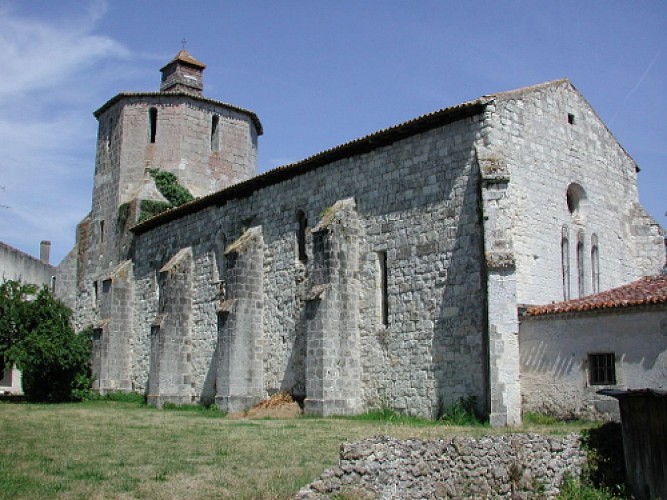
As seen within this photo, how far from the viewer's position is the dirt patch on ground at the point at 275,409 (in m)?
20.2

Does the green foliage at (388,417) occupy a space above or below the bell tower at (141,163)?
below

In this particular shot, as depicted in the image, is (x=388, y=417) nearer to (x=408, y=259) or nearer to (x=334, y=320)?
(x=334, y=320)

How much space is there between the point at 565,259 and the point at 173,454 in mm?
10832

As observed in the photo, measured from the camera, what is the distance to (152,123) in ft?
111

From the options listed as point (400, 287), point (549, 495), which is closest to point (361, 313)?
point (400, 287)

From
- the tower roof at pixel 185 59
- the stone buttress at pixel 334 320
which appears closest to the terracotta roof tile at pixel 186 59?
the tower roof at pixel 185 59

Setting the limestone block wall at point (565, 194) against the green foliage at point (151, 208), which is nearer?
the limestone block wall at point (565, 194)

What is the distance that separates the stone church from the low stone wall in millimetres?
3765

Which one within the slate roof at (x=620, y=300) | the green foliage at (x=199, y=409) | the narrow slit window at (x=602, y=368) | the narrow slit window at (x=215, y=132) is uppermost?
the narrow slit window at (x=215, y=132)

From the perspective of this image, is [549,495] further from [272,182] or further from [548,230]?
[272,182]

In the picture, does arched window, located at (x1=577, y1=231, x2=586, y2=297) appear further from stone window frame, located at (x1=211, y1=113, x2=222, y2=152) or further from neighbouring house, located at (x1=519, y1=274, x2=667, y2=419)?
stone window frame, located at (x1=211, y1=113, x2=222, y2=152)

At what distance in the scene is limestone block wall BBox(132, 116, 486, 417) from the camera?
1748 centimetres

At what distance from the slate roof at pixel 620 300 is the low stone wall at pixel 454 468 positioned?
3.78m

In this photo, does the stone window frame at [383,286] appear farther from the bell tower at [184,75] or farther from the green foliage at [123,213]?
the bell tower at [184,75]
